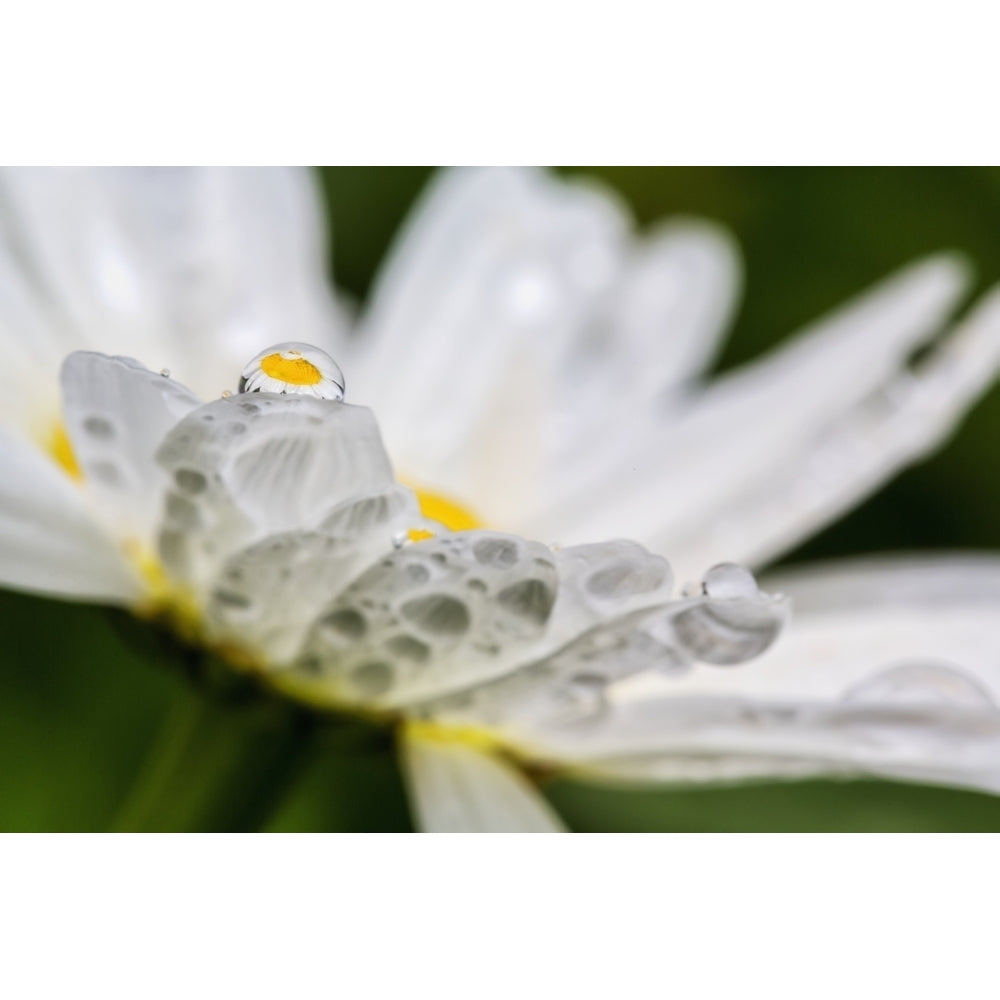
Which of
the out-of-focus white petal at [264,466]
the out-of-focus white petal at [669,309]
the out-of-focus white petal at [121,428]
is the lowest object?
the out-of-focus white petal at [264,466]

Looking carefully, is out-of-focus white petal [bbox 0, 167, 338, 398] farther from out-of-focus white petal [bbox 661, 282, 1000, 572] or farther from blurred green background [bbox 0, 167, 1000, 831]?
out-of-focus white petal [bbox 661, 282, 1000, 572]

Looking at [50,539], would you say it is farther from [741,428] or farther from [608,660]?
[741,428]

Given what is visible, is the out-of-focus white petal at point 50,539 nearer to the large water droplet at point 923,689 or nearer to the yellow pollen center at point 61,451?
the yellow pollen center at point 61,451

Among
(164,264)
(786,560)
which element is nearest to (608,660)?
(164,264)

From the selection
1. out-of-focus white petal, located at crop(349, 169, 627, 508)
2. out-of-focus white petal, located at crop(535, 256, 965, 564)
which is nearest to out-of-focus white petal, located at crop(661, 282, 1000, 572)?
out-of-focus white petal, located at crop(535, 256, 965, 564)

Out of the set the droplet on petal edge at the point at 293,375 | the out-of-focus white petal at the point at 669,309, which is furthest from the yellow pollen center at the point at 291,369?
the out-of-focus white petal at the point at 669,309

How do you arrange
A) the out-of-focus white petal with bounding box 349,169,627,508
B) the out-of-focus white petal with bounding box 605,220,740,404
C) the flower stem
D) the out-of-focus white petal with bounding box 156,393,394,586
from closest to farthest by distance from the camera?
the out-of-focus white petal with bounding box 156,393,394,586, the flower stem, the out-of-focus white petal with bounding box 349,169,627,508, the out-of-focus white petal with bounding box 605,220,740,404

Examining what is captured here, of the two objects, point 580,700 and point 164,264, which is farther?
point 164,264
